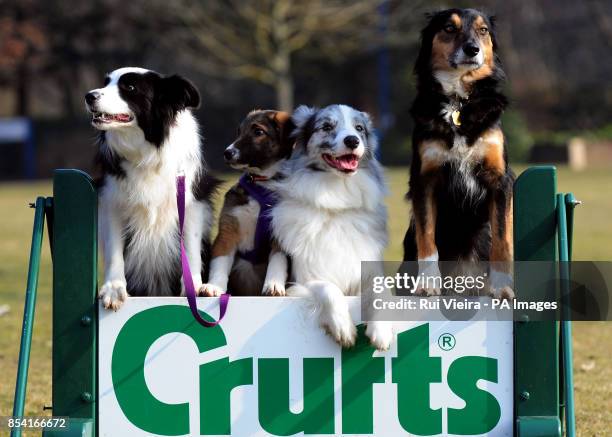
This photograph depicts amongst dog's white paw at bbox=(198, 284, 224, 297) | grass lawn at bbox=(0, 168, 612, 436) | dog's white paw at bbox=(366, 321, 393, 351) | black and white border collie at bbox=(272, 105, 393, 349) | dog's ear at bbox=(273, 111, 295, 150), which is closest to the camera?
dog's white paw at bbox=(366, 321, 393, 351)

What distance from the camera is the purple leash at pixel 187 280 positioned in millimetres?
3932

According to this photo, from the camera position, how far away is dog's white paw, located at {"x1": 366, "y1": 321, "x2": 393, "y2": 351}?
12.7ft

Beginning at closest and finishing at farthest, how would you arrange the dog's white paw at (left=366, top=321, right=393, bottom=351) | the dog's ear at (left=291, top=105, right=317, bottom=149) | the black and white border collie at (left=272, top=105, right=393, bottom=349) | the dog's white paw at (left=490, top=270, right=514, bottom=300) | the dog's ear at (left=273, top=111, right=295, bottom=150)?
1. the dog's white paw at (left=366, top=321, right=393, bottom=351)
2. the dog's white paw at (left=490, top=270, right=514, bottom=300)
3. the black and white border collie at (left=272, top=105, right=393, bottom=349)
4. the dog's ear at (left=291, top=105, right=317, bottom=149)
5. the dog's ear at (left=273, top=111, right=295, bottom=150)

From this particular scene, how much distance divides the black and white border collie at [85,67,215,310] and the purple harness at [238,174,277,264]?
226 mm

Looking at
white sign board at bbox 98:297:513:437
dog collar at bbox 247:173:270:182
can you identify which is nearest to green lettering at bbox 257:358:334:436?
white sign board at bbox 98:297:513:437

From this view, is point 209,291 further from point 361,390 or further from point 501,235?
point 501,235

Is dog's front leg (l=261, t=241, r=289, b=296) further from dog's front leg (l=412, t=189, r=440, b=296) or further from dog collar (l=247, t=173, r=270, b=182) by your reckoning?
dog's front leg (l=412, t=189, r=440, b=296)

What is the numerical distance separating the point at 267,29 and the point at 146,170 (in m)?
27.2

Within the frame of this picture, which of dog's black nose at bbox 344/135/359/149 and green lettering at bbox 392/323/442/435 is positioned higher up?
dog's black nose at bbox 344/135/359/149

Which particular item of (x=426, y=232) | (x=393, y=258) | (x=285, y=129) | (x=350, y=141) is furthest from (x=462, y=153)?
(x=393, y=258)

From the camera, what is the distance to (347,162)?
4352 millimetres

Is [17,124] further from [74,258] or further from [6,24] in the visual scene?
[74,258]

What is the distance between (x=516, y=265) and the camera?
153 inches

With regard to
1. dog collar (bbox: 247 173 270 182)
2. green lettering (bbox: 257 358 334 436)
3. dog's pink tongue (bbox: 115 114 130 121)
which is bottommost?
green lettering (bbox: 257 358 334 436)
